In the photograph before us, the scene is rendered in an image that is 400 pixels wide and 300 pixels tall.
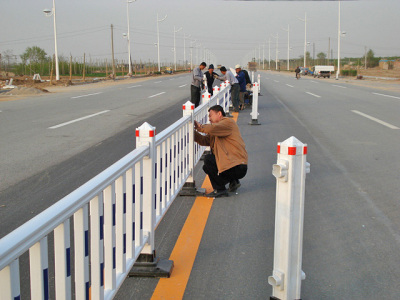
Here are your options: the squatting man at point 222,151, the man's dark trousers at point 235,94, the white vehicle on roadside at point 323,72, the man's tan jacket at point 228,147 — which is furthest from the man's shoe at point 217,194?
the white vehicle on roadside at point 323,72

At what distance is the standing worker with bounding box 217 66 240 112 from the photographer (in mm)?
15453

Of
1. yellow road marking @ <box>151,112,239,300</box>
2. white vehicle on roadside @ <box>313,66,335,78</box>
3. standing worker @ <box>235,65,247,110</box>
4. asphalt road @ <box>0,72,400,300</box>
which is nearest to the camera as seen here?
yellow road marking @ <box>151,112,239,300</box>

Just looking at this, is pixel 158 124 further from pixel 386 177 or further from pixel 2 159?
pixel 386 177

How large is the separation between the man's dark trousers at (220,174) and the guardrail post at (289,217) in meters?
2.78

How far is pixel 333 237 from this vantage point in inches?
183

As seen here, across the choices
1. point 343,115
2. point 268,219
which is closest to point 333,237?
point 268,219

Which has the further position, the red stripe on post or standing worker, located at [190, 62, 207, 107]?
standing worker, located at [190, 62, 207, 107]

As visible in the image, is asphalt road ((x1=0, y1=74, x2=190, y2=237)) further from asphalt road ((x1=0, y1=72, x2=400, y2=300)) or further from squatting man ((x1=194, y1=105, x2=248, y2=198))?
squatting man ((x1=194, y1=105, x2=248, y2=198))

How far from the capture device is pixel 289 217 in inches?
125

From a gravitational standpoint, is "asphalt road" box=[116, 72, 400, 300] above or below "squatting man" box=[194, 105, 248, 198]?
below

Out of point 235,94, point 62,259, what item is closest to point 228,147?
point 62,259

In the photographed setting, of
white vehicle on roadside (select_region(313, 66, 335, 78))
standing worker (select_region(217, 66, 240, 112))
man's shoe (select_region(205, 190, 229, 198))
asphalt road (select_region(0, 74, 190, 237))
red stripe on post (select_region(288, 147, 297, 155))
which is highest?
white vehicle on roadside (select_region(313, 66, 335, 78))

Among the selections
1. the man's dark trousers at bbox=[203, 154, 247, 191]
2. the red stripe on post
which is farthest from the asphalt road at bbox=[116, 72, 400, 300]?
the red stripe on post

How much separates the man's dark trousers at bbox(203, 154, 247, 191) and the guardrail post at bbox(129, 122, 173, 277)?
7.41 ft
